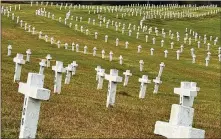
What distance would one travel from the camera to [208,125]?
15.1 m

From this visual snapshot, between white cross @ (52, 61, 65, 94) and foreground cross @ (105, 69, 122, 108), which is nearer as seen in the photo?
foreground cross @ (105, 69, 122, 108)

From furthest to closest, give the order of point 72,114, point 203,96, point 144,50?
point 144,50 → point 203,96 → point 72,114

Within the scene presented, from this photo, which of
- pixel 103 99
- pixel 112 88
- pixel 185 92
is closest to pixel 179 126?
pixel 185 92

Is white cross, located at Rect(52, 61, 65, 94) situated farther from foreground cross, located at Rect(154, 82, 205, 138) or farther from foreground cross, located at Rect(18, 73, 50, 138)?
→ foreground cross, located at Rect(154, 82, 205, 138)

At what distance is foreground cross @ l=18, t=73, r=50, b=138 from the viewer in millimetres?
8727

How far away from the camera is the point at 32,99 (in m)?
8.97

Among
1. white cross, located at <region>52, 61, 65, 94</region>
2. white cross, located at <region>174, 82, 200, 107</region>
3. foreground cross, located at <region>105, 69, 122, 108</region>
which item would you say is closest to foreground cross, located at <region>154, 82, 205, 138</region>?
white cross, located at <region>174, 82, 200, 107</region>

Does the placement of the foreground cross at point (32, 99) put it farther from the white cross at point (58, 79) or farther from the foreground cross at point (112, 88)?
the white cross at point (58, 79)

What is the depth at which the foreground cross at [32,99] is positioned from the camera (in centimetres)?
873

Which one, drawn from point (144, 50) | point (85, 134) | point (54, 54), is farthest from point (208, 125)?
point (144, 50)

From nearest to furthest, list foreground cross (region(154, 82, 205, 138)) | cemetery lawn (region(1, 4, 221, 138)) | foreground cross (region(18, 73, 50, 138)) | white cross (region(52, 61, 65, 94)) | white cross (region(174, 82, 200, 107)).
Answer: foreground cross (region(154, 82, 205, 138))
foreground cross (region(18, 73, 50, 138))
cemetery lawn (region(1, 4, 221, 138))
white cross (region(174, 82, 200, 107))
white cross (region(52, 61, 65, 94))

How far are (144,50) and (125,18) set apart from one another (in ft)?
127

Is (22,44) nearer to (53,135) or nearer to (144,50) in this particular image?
(144,50)

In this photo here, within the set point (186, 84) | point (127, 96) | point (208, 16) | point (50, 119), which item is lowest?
point (208, 16)
